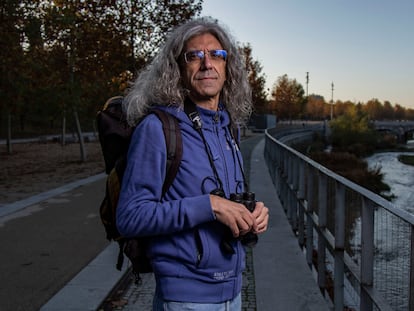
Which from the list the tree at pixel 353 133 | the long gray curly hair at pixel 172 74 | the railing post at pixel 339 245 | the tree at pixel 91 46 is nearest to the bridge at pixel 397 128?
the tree at pixel 353 133

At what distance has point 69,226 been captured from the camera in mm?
7520

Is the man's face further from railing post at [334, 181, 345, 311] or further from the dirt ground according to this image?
the dirt ground

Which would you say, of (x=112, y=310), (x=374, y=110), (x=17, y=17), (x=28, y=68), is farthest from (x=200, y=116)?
(x=374, y=110)

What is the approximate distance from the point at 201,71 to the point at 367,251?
1824mm

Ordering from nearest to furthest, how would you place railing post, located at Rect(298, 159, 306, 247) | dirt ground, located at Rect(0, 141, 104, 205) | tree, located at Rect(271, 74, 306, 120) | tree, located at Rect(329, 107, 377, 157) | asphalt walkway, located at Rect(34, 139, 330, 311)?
asphalt walkway, located at Rect(34, 139, 330, 311) < railing post, located at Rect(298, 159, 306, 247) < dirt ground, located at Rect(0, 141, 104, 205) < tree, located at Rect(329, 107, 377, 157) < tree, located at Rect(271, 74, 306, 120)

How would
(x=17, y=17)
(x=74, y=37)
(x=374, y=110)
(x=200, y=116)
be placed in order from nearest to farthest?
(x=200, y=116), (x=17, y=17), (x=74, y=37), (x=374, y=110)

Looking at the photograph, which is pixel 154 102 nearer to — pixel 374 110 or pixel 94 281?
pixel 94 281

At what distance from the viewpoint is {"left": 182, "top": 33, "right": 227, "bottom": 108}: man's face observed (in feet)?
6.50

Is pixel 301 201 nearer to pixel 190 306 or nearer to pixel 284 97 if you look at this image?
pixel 190 306

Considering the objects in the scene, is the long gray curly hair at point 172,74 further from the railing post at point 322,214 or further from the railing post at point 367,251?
the railing post at point 322,214

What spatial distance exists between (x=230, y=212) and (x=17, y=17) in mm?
14195

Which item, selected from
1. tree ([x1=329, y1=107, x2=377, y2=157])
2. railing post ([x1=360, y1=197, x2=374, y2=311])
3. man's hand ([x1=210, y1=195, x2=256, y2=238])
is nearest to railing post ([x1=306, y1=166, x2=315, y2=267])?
railing post ([x1=360, y1=197, x2=374, y2=311])

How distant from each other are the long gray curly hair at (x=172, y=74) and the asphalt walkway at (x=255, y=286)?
8.17ft

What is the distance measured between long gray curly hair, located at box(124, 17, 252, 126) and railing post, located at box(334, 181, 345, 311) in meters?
2.04
